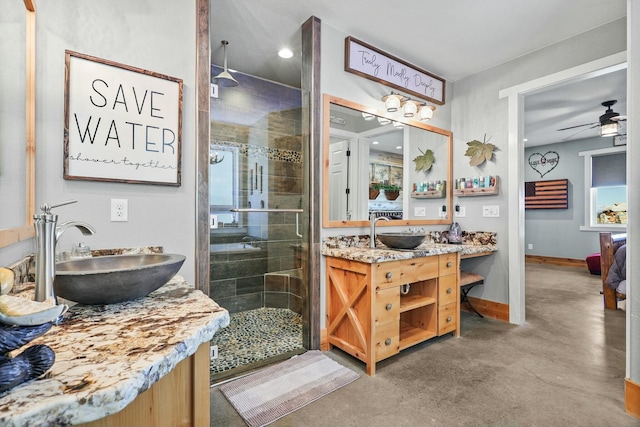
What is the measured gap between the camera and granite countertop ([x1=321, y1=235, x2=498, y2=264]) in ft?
6.94

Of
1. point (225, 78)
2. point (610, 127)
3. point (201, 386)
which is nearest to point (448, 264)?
point (201, 386)

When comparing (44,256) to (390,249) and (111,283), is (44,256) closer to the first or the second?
(111,283)

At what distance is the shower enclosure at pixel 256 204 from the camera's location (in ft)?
10.4

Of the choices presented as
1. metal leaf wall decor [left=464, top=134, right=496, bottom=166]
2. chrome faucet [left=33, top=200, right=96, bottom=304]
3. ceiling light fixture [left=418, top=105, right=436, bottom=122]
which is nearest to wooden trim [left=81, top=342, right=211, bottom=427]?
chrome faucet [left=33, top=200, right=96, bottom=304]

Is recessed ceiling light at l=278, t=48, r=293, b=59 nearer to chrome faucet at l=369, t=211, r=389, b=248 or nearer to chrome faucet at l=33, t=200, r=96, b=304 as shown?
chrome faucet at l=369, t=211, r=389, b=248

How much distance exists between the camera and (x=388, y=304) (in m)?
2.14

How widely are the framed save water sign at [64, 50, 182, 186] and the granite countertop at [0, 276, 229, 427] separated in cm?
85

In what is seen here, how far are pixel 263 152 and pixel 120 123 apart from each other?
1917 mm

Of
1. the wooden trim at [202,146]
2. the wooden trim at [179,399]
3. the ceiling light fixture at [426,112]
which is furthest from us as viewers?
the ceiling light fixture at [426,112]

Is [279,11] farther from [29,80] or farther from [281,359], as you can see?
[281,359]

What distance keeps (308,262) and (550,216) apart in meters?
6.62

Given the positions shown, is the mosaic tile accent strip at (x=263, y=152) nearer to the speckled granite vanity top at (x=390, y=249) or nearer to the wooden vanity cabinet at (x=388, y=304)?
the speckled granite vanity top at (x=390, y=249)

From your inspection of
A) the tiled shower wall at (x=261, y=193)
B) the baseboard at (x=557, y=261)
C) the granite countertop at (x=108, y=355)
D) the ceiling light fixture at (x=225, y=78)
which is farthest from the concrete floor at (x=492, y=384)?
the baseboard at (x=557, y=261)

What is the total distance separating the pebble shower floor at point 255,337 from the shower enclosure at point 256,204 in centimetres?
2
